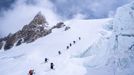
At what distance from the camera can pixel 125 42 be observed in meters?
30.0

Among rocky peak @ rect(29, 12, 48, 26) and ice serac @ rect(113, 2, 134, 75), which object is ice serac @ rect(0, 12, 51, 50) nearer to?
rocky peak @ rect(29, 12, 48, 26)

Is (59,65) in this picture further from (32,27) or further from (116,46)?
(32,27)

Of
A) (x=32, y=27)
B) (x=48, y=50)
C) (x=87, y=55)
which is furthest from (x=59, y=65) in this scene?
(x=32, y=27)

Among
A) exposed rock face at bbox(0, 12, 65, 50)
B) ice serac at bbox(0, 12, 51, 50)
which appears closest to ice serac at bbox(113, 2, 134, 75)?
exposed rock face at bbox(0, 12, 65, 50)

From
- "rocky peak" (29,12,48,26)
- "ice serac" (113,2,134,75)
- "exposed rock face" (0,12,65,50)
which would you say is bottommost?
"ice serac" (113,2,134,75)

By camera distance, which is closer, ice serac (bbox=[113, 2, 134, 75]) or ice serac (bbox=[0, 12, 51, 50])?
ice serac (bbox=[113, 2, 134, 75])

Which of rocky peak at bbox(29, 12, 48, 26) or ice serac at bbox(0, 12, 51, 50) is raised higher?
rocky peak at bbox(29, 12, 48, 26)

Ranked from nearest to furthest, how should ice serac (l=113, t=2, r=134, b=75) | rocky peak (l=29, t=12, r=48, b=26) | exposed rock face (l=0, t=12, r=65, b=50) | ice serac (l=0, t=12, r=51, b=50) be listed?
1. ice serac (l=113, t=2, r=134, b=75)
2. exposed rock face (l=0, t=12, r=65, b=50)
3. ice serac (l=0, t=12, r=51, b=50)
4. rocky peak (l=29, t=12, r=48, b=26)

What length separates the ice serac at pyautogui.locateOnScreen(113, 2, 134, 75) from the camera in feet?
95.3

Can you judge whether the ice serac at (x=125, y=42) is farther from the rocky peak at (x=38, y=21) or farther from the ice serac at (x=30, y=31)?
the rocky peak at (x=38, y=21)

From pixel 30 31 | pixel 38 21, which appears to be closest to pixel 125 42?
pixel 30 31

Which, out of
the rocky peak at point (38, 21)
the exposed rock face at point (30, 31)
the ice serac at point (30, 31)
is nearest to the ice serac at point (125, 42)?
the exposed rock face at point (30, 31)

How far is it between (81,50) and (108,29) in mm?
12891

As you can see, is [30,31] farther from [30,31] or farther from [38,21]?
[38,21]
